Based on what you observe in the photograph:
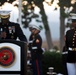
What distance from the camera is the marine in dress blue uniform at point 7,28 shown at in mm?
8414

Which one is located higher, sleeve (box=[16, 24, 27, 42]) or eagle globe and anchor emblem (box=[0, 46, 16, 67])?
sleeve (box=[16, 24, 27, 42])

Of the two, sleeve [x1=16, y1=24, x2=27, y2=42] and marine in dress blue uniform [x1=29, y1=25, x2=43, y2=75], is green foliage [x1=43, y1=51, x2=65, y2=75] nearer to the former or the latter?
marine in dress blue uniform [x1=29, y1=25, x2=43, y2=75]

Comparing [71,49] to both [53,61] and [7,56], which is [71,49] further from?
[53,61]

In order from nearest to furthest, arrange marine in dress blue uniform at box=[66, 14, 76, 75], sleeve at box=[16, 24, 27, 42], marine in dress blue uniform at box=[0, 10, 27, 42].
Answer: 1. sleeve at box=[16, 24, 27, 42]
2. marine in dress blue uniform at box=[0, 10, 27, 42]
3. marine in dress blue uniform at box=[66, 14, 76, 75]

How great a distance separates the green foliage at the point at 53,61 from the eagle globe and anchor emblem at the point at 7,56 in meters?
6.75

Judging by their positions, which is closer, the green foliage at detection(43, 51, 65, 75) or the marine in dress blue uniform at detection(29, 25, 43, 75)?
the marine in dress blue uniform at detection(29, 25, 43, 75)

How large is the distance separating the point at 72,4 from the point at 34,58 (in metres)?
3.45

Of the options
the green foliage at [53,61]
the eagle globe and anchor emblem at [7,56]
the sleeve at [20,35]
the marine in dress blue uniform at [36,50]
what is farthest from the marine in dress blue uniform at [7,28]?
the green foliage at [53,61]

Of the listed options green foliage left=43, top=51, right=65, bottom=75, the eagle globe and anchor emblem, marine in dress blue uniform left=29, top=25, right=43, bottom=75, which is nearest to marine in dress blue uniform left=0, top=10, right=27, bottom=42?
the eagle globe and anchor emblem

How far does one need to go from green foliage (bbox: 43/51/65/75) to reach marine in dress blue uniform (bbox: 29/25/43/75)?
86cm

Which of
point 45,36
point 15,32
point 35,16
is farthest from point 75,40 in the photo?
point 45,36

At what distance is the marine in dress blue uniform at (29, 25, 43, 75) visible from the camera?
510 inches

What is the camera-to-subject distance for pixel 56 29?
22.8 meters

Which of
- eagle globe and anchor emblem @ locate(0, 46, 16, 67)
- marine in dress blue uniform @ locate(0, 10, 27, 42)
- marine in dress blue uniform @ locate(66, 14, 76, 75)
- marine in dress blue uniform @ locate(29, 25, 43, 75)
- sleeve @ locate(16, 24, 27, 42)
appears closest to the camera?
eagle globe and anchor emblem @ locate(0, 46, 16, 67)
